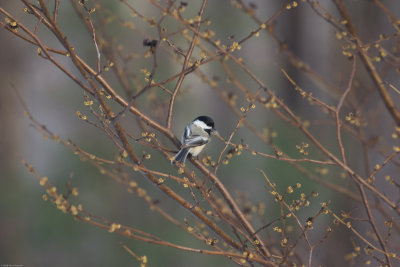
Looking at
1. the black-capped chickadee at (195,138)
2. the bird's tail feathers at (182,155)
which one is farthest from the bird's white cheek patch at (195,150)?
the bird's tail feathers at (182,155)

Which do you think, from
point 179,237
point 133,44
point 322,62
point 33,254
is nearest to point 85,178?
point 33,254

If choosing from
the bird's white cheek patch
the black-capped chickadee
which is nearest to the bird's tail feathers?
the black-capped chickadee

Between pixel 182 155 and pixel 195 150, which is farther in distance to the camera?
pixel 195 150

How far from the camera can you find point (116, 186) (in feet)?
27.8

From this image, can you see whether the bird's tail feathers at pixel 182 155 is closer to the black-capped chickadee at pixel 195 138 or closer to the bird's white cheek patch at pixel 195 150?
the black-capped chickadee at pixel 195 138

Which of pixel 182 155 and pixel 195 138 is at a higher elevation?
pixel 195 138

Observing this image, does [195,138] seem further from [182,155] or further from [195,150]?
[182,155]

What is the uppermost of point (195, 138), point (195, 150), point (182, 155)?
point (195, 138)

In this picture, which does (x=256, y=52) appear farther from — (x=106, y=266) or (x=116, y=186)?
(x=106, y=266)

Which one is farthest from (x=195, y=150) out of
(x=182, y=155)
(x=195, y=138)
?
(x=182, y=155)

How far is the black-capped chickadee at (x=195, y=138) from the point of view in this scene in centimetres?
262

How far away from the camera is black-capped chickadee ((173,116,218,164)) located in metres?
2.62

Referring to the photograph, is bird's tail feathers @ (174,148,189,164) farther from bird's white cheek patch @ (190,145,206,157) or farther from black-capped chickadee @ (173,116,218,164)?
bird's white cheek patch @ (190,145,206,157)

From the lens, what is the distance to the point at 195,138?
118 inches
